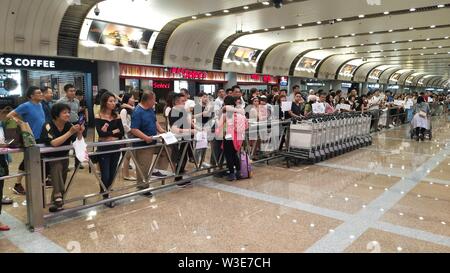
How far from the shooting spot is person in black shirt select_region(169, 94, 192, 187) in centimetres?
498

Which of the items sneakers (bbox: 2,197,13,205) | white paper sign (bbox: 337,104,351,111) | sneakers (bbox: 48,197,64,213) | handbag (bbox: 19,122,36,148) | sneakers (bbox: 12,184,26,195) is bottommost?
sneakers (bbox: 2,197,13,205)

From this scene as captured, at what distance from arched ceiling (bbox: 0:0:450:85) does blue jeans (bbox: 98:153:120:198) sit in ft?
19.5

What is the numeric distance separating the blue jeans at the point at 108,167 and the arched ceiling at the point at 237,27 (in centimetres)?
593

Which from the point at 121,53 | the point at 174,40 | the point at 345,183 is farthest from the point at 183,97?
the point at 174,40

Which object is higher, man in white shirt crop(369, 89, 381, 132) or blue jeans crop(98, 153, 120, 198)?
man in white shirt crop(369, 89, 381, 132)

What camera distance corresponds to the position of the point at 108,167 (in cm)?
410

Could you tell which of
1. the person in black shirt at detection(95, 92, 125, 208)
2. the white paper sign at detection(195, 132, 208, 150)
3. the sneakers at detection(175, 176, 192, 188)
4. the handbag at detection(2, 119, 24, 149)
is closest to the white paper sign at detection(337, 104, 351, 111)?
the white paper sign at detection(195, 132, 208, 150)

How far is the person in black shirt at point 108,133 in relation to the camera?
13.2 feet

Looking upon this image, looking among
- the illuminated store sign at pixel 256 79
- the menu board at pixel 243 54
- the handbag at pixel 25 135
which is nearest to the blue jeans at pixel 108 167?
the handbag at pixel 25 135

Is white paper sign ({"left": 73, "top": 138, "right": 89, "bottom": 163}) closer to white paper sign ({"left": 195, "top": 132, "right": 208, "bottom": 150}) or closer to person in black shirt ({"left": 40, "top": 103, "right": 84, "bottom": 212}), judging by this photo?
person in black shirt ({"left": 40, "top": 103, "right": 84, "bottom": 212})

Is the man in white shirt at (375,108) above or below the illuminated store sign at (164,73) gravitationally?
below

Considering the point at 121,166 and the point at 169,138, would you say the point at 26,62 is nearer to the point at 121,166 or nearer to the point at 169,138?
the point at 121,166

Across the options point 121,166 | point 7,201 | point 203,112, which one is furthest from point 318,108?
point 7,201

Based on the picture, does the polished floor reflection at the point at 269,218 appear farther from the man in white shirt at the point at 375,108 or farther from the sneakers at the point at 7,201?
the man in white shirt at the point at 375,108
